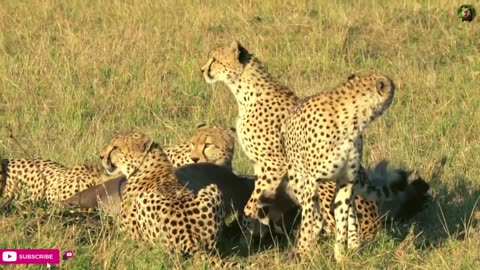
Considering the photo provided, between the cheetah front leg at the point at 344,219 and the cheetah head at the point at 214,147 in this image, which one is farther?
the cheetah head at the point at 214,147

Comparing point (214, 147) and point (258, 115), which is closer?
point (258, 115)

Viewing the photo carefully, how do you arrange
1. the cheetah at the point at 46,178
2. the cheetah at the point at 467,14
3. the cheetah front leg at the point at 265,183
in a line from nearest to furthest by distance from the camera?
the cheetah front leg at the point at 265,183
the cheetah at the point at 46,178
the cheetah at the point at 467,14

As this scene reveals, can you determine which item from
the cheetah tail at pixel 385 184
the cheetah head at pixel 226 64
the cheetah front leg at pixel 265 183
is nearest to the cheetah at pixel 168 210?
the cheetah front leg at pixel 265 183

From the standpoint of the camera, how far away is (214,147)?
7.27m

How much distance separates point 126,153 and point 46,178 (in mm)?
990

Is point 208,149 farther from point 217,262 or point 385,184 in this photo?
point 217,262

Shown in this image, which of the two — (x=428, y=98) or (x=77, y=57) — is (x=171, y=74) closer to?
(x=77, y=57)

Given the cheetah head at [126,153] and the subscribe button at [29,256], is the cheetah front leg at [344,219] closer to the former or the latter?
the cheetah head at [126,153]

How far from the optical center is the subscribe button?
5191mm

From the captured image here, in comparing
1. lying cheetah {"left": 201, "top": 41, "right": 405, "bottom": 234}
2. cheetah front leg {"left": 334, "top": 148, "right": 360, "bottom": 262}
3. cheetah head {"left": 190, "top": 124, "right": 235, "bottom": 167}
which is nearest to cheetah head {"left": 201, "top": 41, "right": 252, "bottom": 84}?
lying cheetah {"left": 201, "top": 41, "right": 405, "bottom": 234}

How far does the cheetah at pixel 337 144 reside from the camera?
5.71 metres

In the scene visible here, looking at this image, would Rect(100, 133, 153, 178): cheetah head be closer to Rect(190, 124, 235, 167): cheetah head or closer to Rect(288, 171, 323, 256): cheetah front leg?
Rect(190, 124, 235, 167): cheetah head

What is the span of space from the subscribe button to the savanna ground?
60 millimetres

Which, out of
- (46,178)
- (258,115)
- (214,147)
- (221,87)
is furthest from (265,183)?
(221,87)
